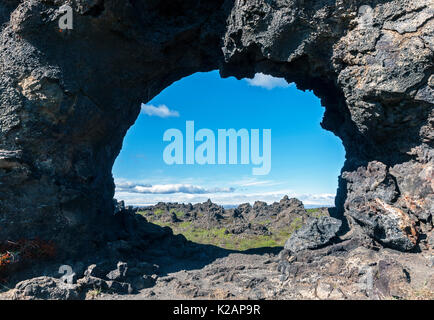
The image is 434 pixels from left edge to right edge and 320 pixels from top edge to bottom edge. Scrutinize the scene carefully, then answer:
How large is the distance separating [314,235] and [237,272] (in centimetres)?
619

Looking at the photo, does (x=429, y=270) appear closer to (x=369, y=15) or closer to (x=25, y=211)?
(x=369, y=15)

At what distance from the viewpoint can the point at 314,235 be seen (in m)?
20.9

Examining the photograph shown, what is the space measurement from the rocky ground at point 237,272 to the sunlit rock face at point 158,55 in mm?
1704

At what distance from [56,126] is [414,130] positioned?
73.2 feet

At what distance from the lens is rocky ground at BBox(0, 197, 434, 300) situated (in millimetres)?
14531

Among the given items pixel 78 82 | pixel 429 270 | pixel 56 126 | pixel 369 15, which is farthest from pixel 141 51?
pixel 429 270

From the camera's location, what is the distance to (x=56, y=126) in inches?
713

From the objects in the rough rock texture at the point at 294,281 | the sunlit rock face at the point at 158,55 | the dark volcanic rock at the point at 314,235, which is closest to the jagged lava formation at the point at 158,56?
the sunlit rock face at the point at 158,55

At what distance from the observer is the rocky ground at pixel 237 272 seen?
47.7ft

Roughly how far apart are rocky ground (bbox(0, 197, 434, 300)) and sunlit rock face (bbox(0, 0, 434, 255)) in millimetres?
1704

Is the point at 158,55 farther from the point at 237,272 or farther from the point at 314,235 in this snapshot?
the point at 314,235

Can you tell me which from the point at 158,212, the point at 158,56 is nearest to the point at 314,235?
the point at 158,56

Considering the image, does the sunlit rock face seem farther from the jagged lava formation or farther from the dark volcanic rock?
the dark volcanic rock

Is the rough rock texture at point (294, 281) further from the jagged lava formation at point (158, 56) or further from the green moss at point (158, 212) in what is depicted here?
the green moss at point (158, 212)
